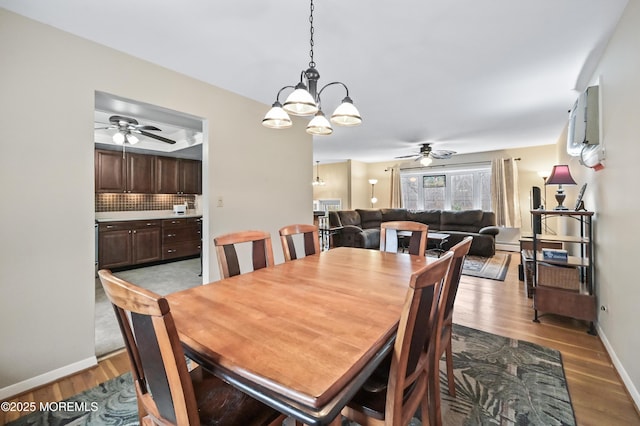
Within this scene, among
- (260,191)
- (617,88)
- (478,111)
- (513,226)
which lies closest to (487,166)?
(513,226)

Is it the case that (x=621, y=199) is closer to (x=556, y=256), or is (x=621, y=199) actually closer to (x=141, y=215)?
(x=556, y=256)

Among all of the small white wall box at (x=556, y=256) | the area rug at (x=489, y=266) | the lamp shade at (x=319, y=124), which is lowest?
the area rug at (x=489, y=266)

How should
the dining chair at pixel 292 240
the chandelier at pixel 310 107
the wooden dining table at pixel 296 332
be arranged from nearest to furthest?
the wooden dining table at pixel 296 332, the chandelier at pixel 310 107, the dining chair at pixel 292 240

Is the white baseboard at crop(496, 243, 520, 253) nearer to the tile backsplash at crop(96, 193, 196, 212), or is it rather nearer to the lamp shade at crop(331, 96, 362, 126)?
the lamp shade at crop(331, 96, 362, 126)

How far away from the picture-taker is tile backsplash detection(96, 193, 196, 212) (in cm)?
511

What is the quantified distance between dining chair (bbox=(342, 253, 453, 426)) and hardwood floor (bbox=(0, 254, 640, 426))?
1.21 metres

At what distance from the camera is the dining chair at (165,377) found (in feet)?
2.34

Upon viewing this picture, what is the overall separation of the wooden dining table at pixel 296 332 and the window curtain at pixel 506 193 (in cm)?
607

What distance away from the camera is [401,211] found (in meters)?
7.45

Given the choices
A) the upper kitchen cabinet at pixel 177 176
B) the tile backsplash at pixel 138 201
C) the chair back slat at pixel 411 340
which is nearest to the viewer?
the chair back slat at pixel 411 340

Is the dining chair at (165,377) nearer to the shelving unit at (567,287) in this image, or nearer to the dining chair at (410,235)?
the dining chair at (410,235)

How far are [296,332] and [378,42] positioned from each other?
2.14m

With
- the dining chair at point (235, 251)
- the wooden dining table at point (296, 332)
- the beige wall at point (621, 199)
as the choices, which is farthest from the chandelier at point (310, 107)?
the beige wall at point (621, 199)

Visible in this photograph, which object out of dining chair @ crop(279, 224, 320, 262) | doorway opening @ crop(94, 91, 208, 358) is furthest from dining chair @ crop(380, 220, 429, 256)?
doorway opening @ crop(94, 91, 208, 358)
